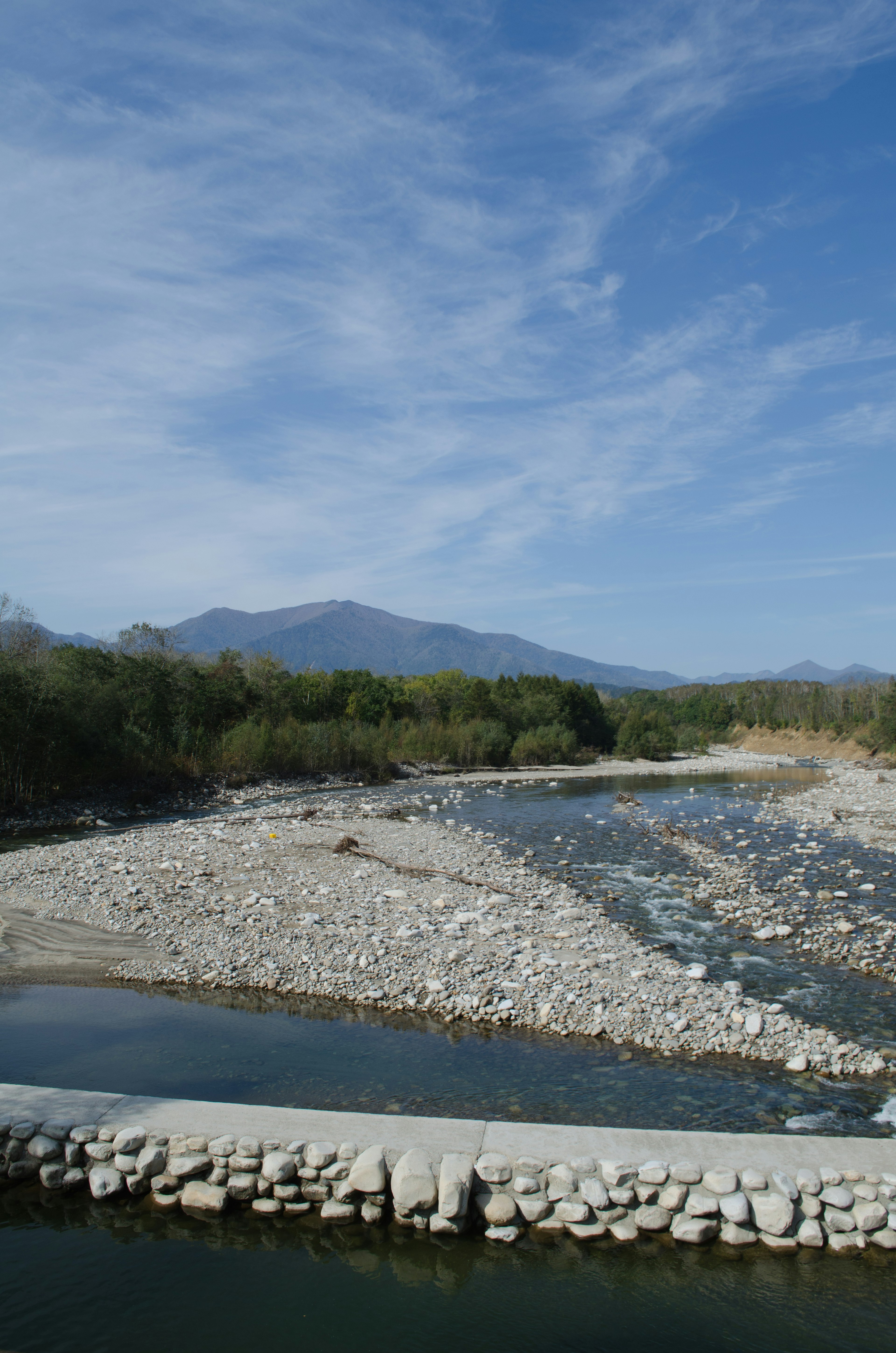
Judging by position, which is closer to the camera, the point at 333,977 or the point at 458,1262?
the point at 458,1262

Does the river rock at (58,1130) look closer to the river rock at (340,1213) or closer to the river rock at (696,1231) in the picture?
the river rock at (340,1213)

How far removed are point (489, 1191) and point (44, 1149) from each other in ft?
11.9

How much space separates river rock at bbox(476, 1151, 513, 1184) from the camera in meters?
5.43

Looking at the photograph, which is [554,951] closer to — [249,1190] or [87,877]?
[249,1190]

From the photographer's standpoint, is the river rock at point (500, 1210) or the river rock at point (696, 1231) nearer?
the river rock at point (696, 1231)

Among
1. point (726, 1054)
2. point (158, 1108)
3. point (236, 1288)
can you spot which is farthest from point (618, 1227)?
point (158, 1108)

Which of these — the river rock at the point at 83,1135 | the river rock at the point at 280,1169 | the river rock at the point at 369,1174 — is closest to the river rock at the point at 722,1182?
the river rock at the point at 369,1174

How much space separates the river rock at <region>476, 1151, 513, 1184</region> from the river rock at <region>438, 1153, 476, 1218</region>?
0.25 ft

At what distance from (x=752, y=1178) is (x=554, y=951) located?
198 inches

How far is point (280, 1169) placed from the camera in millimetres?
5574

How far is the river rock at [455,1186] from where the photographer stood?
5.26 meters

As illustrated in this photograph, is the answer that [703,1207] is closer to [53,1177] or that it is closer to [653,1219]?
[653,1219]

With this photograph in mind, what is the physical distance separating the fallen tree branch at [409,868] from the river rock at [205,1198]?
8273 mm

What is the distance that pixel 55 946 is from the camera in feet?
36.9
